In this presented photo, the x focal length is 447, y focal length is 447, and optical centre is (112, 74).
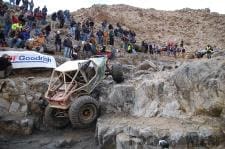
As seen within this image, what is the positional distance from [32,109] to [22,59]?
341 cm

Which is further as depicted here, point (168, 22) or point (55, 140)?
point (168, 22)

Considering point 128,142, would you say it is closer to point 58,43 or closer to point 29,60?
point 29,60

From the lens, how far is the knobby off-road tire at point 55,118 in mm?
17344

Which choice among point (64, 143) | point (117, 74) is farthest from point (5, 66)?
point (64, 143)

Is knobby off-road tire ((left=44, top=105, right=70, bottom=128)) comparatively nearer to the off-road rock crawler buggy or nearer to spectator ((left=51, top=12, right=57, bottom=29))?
the off-road rock crawler buggy

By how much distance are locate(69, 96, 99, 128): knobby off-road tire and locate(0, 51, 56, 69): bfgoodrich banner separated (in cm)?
513

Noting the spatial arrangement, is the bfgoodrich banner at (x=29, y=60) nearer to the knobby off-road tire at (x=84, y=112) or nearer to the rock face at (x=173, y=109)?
the knobby off-road tire at (x=84, y=112)

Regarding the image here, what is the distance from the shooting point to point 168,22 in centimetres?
5144

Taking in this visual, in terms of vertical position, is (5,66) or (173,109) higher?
(5,66)

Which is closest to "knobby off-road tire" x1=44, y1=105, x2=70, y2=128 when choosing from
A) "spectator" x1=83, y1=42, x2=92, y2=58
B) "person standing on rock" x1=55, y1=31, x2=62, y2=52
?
"spectator" x1=83, y1=42, x2=92, y2=58

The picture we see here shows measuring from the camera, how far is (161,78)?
54.9 ft

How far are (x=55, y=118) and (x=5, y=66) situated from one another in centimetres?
370

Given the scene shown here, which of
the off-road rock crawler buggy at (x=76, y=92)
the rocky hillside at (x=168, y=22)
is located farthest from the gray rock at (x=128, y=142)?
the rocky hillside at (x=168, y=22)

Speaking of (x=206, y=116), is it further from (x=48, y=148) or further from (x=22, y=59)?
(x=22, y=59)
